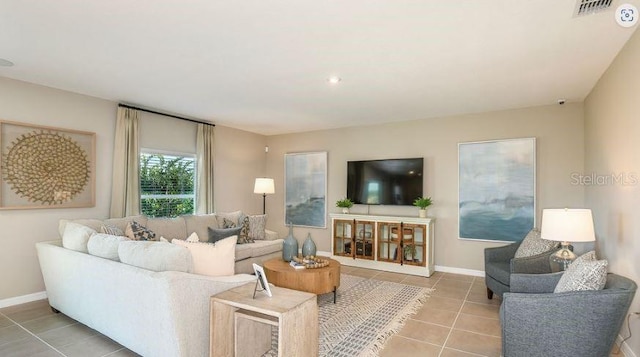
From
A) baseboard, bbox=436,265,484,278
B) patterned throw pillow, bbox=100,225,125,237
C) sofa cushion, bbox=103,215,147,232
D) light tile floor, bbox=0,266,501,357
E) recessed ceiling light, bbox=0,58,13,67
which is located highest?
recessed ceiling light, bbox=0,58,13,67

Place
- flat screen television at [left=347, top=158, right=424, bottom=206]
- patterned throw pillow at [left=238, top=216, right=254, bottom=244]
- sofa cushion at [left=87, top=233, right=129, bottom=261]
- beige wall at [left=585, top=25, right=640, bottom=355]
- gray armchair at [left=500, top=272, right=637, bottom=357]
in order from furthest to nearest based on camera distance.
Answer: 1. flat screen television at [left=347, top=158, right=424, bottom=206]
2. patterned throw pillow at [left=238, top=216, right=254, bottom=244]
3. sofa cushion at [left=87, top=233, right=129, bottom=261]
4. beige wall at [left=585, top=25, right=640, bottom=355]
5. gray armchair at [left=500, top=272, right=637, bottom=357]

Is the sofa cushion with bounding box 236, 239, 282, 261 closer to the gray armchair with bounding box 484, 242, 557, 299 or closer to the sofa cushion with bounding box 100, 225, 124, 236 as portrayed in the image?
the sofa cushion with bounding box 100, 225, 124, 236

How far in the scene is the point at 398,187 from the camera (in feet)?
19.1

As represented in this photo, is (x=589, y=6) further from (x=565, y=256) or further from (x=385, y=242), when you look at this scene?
(x=385, y=242)

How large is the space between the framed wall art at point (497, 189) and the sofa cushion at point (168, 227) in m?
4.30

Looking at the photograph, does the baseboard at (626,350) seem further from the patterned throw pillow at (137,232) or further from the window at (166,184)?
the window at (166,184)

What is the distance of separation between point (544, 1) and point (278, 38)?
1.87 meters

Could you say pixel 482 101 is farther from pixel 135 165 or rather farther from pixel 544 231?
pixel 135 165

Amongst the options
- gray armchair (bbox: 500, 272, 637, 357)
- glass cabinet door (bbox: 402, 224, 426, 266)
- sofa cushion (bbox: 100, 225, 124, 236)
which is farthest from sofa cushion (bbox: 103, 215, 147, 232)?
gray armchair (bbox: 500, 272, 637, 357)

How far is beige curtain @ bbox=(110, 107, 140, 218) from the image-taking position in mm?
4656

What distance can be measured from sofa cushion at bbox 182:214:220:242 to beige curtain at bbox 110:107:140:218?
0.72m

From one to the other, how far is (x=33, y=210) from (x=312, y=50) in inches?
150

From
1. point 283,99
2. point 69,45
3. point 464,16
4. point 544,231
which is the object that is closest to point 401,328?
point 544,231

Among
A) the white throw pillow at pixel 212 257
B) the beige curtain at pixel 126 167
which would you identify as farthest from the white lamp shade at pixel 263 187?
the white throw pillow at pixel 212 257
